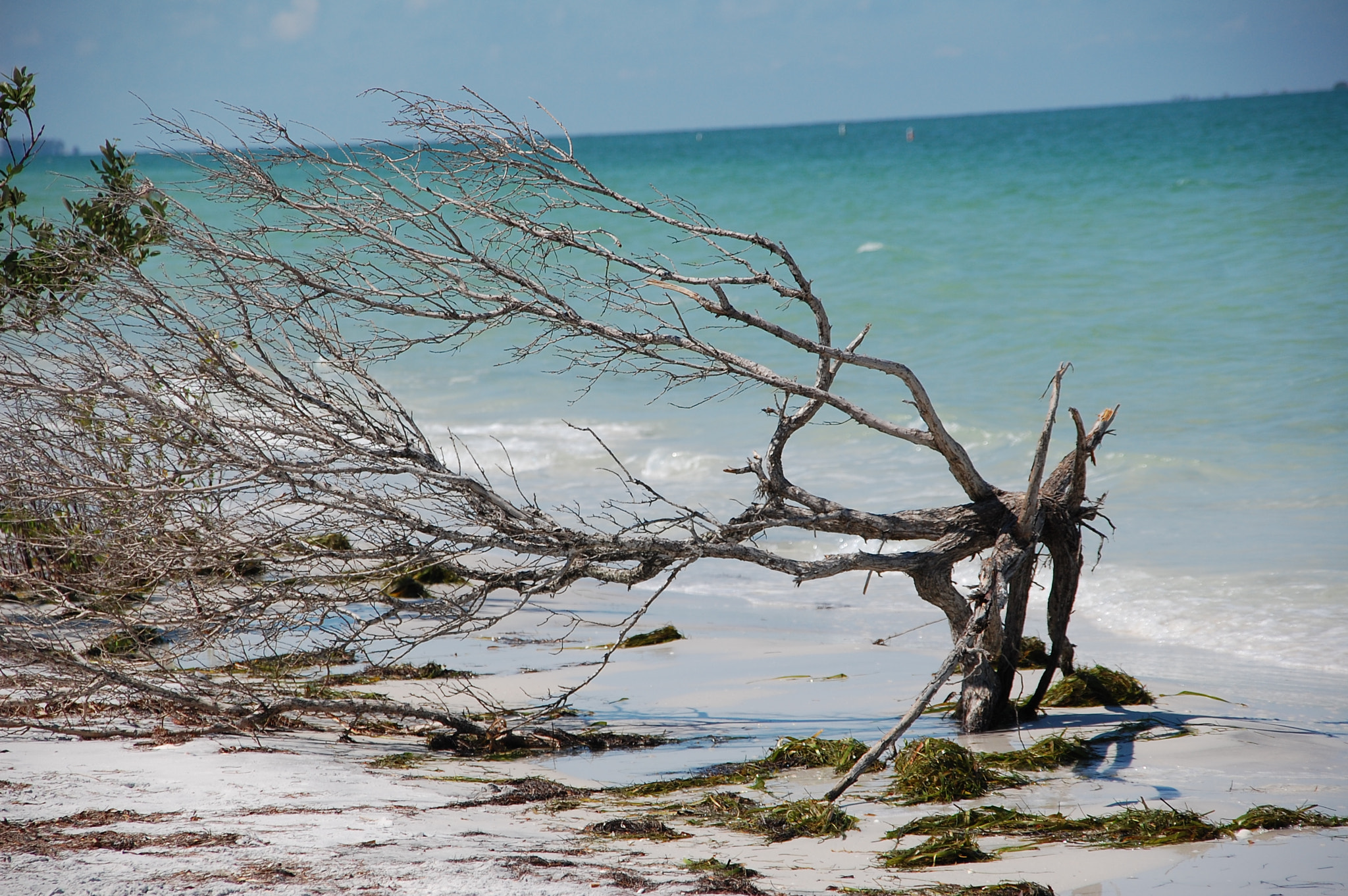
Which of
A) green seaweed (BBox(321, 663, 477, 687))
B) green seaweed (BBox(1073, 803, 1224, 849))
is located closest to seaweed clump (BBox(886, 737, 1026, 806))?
green seaweed (BBox(1073, 803, 1224, 849))

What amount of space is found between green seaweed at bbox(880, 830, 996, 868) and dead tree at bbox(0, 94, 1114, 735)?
1.17 m

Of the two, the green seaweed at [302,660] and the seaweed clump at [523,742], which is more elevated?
the green seaweed at [302,660]

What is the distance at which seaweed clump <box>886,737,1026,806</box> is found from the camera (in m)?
4.16

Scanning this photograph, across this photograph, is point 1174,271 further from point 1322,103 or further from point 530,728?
point 1322,103

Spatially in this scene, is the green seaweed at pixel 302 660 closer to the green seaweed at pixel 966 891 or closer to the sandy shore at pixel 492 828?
the sandy shore at pixel 492 828

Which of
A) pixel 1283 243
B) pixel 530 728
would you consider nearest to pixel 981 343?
pixel 1283 243

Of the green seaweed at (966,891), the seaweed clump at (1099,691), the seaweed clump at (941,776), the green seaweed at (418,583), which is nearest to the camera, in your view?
the green seaweed at (966,891)

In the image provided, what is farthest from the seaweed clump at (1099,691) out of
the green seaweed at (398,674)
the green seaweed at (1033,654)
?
the green seaweed at (398,674)

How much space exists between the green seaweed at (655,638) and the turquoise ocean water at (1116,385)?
1.52 m

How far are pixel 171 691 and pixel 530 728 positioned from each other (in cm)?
154

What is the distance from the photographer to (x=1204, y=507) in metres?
9.58

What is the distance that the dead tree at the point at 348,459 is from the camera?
4.55 m

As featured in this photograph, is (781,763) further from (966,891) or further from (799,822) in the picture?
(966,891)

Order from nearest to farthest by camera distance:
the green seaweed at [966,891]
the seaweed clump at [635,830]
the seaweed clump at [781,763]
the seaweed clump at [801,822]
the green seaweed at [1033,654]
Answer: the green seaweed at [966,891] < the seaweed clump at [635,830] < the seaweed clump at [801,822] < the seaweed clump at [781,763] < the green seaweed at [1033,654]
